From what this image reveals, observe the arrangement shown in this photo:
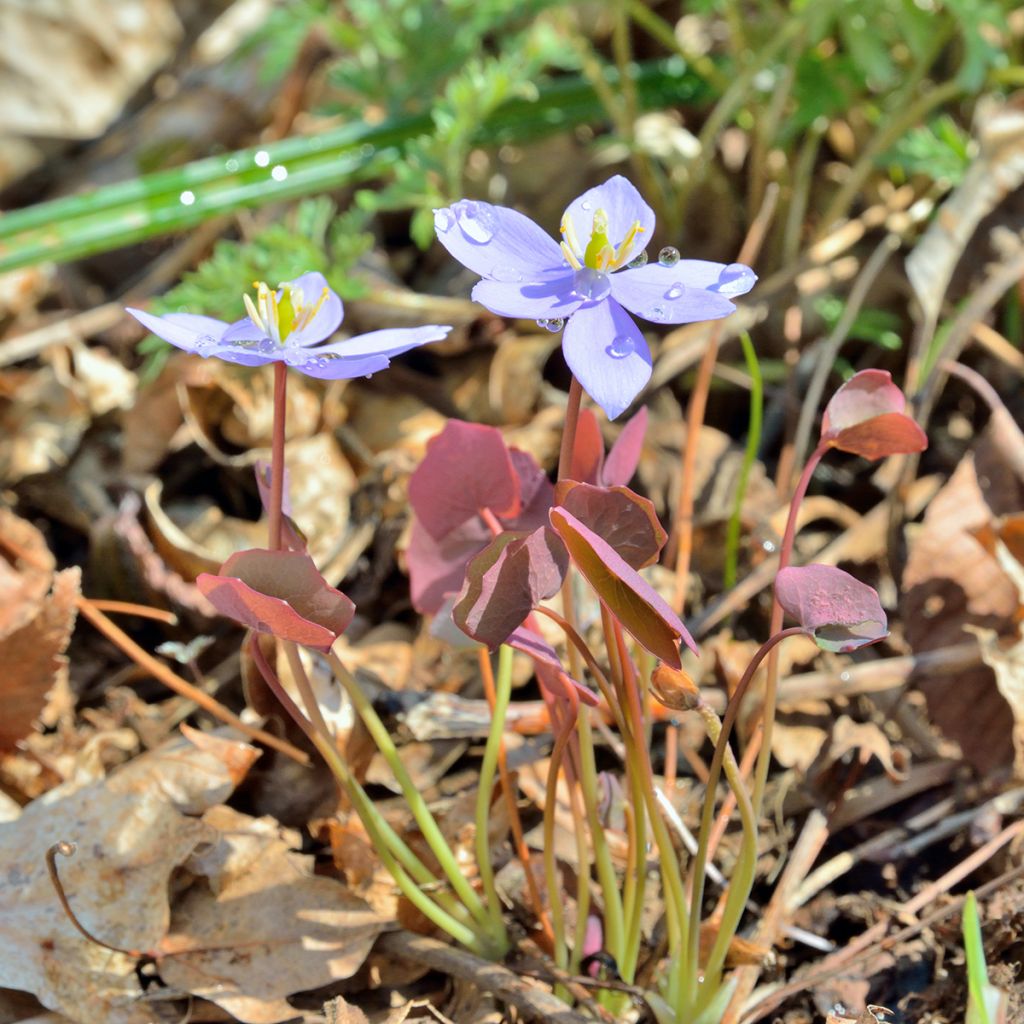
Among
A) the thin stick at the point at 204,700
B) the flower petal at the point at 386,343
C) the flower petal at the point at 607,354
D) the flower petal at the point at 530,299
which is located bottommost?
the thin stick at the point at 204,700

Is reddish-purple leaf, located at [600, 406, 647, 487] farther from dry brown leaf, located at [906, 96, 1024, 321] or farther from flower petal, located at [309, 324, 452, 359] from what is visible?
dry brown leaf, located at [906, 96, 1024, 321]

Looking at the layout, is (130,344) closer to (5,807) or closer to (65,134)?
(65,134)

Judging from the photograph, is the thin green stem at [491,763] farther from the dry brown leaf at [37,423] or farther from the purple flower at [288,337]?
the dry brown leaf at [37,423]

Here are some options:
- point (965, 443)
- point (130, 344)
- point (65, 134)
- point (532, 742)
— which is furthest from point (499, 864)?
point (65, 134)

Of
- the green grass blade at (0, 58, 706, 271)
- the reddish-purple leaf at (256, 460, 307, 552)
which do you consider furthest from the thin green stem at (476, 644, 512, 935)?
the green grass blade at (0, 58, 706, 271)

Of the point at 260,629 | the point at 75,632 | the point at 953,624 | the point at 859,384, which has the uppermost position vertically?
the point at 859,384

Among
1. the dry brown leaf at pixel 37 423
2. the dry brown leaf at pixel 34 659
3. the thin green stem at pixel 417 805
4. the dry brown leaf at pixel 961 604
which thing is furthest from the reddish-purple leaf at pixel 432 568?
the dry brown leaf at pixel 37 423

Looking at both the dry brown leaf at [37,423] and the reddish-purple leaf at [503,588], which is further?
the dry brown leaf at [37,423]
